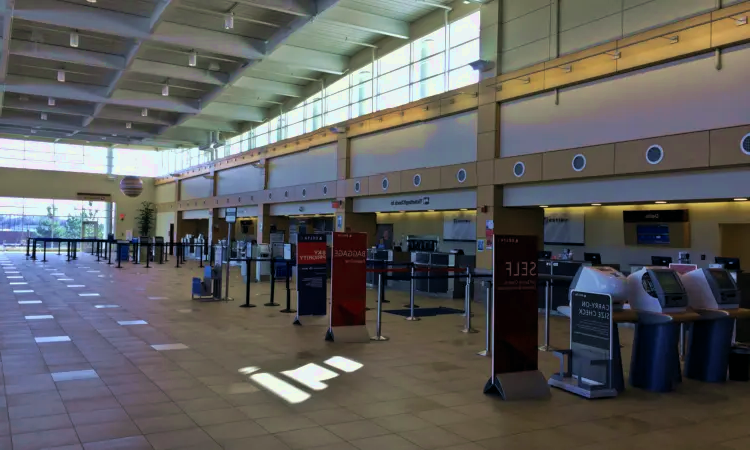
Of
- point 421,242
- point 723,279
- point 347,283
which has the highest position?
point 421,242

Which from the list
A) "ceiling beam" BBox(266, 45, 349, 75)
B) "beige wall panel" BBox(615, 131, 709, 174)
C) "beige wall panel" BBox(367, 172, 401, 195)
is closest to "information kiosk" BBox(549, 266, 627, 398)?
"beige wall panel" BBox(615, 131, 709, 174)

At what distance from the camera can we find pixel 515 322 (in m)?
5.45

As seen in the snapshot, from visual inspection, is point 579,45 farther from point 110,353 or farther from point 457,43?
point 110,353

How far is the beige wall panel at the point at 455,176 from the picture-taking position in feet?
46.4

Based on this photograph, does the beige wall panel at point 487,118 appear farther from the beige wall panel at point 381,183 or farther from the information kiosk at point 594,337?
the information kiosk at point 594,337

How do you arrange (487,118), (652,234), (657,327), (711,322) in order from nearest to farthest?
1. (657,327)
2. (711,322)
3. (652,234)
4. (487,118)

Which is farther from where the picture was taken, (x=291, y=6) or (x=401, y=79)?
(x=401, y=79)

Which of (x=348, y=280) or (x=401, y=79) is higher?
(x=401, y=79)

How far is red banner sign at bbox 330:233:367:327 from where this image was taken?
26.6ft

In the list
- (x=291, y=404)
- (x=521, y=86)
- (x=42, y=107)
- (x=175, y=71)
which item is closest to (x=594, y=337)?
(x=291, y=404)

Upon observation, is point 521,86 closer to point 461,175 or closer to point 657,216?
point 461,175

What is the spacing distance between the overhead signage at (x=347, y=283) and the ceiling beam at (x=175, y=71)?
12.9 m

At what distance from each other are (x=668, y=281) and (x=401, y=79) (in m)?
12.7

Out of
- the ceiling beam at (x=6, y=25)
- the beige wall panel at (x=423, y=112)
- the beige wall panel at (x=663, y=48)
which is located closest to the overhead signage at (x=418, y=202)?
the beige wall panel at (x=423, y=112)
